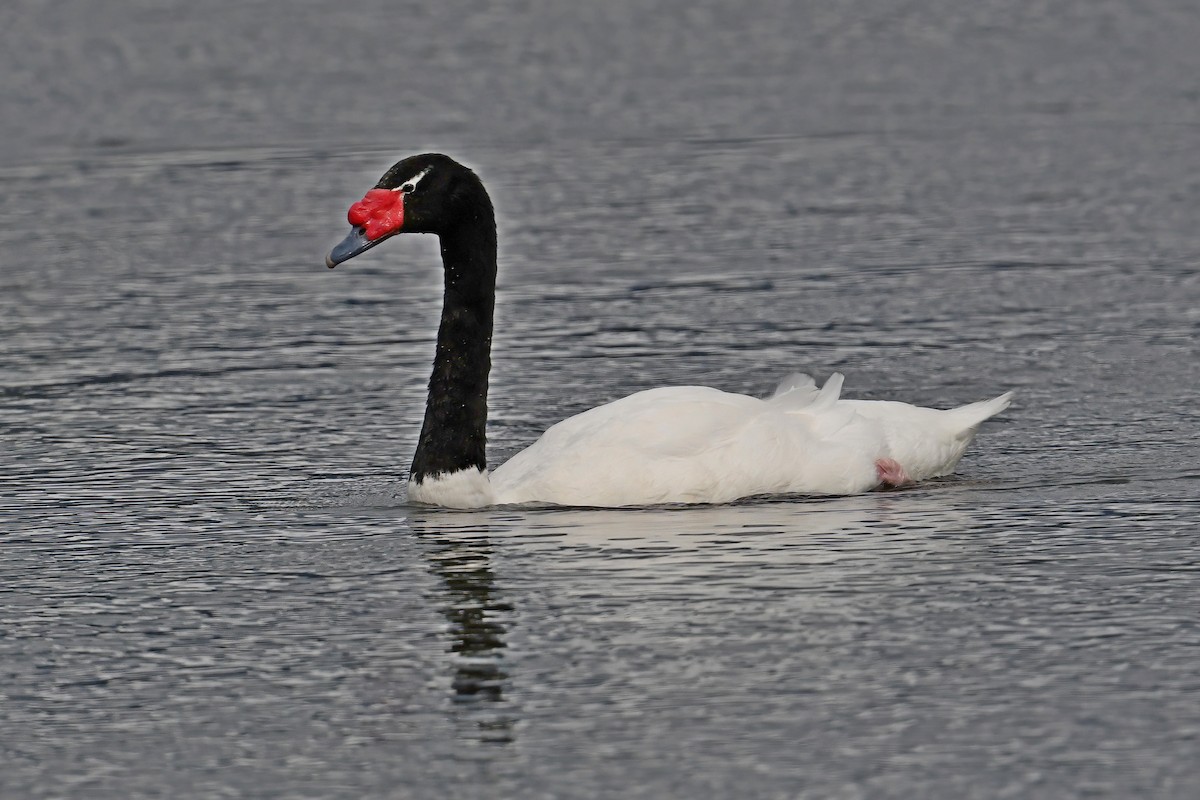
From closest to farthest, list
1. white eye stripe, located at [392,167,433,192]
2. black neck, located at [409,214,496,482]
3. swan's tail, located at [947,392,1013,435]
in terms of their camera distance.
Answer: white eye stripe, located at [392,167,433,192], black neck, located at [409,214,496,482], swan's tail, located at [947,392,1013,435]

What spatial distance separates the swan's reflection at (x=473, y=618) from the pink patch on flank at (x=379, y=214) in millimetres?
1408

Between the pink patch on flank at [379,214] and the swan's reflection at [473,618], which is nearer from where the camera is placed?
the swan's reflection at [473,618]

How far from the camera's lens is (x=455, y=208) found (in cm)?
1165

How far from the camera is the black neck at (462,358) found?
11.6 m

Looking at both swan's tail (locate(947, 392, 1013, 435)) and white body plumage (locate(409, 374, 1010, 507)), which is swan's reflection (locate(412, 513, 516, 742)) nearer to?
white body plumage (locate(409, 374, 1010, 507))

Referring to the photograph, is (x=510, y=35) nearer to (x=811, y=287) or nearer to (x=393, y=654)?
(x=811, y=287)

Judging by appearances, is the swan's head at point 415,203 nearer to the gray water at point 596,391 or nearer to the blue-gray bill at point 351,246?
the blue-gray bill at point 351,246

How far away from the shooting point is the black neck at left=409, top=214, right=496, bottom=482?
1162cm

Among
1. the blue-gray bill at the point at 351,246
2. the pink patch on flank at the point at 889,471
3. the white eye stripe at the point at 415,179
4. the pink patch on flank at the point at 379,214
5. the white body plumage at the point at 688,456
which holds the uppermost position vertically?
the white eye stripe at the point at 415,179

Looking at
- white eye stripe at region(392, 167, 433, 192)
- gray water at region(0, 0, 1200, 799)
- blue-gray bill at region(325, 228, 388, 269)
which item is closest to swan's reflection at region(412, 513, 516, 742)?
gray water at region(0, 0, 1200, 799)

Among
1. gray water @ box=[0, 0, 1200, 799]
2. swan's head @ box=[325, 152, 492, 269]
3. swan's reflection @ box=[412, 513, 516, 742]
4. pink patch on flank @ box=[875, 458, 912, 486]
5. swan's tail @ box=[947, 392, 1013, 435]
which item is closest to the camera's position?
gray water @ box=[0, 0, 1200, 799]

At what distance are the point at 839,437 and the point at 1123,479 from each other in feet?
4.69

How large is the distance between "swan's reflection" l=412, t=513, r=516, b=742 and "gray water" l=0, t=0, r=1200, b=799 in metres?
0.03

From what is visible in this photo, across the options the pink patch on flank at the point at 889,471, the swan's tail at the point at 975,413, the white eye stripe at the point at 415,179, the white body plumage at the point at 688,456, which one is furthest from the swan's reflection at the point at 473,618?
the swan's tail at the point at 975,413
